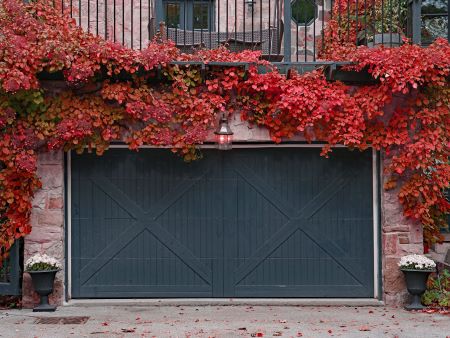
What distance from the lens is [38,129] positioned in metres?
8.09

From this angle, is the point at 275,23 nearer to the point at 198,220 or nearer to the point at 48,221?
the point at 198,220

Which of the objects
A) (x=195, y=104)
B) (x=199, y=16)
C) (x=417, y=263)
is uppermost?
(x=199, y=16)

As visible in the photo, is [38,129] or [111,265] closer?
[38,129]

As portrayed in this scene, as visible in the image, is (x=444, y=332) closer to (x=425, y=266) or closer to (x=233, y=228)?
(x=425, y=266)

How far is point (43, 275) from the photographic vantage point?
317 inches

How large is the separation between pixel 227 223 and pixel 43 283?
8.21ft

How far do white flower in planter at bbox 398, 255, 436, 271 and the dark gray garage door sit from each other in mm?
667

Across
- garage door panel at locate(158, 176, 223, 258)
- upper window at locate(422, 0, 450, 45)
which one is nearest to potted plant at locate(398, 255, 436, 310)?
garage door panel at locate(158, 176, 223, 258)

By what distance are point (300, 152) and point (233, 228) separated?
1374 millimetres

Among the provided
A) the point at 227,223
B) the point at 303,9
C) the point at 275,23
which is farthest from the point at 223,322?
the point at 303,9

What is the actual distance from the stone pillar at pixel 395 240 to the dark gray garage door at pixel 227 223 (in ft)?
1.13

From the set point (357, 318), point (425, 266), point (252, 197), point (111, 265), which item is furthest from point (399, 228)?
point (111, 265)

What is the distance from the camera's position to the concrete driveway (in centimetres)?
716

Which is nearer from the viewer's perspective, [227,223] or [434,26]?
[227,223]
